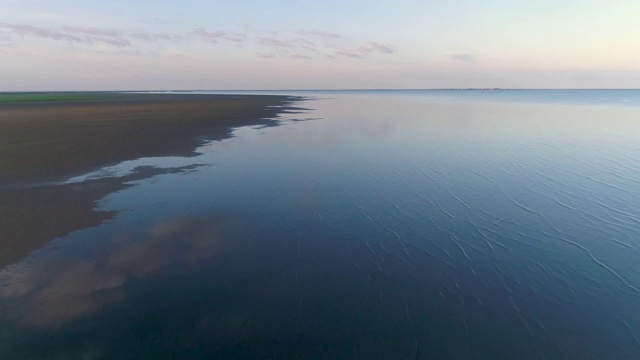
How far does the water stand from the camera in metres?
6.65

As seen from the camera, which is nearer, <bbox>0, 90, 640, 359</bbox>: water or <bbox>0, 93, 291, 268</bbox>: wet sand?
<bbox>0, 90, 640, 359</bbox>: water

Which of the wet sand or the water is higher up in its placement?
the wet sand

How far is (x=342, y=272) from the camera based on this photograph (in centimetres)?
906

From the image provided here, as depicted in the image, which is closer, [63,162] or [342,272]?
[342,272]

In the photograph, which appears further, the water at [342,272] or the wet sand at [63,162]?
the wet sand at [63,162]

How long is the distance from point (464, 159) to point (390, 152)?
5081 mm

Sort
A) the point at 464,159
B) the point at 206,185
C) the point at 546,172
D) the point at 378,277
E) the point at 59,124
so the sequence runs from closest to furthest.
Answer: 1. the point at 378,277
2. the point at 206,185
3. the point at 546,172
4. the point at 464,159
5. the point at 59,124

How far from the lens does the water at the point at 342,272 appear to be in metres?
6.65

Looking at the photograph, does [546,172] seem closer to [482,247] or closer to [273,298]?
[482,247]

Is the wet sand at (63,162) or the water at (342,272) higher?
the wet sand at (63,162)

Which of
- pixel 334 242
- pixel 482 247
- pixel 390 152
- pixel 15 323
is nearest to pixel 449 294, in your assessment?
pixel 482 247

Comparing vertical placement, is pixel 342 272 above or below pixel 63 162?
below

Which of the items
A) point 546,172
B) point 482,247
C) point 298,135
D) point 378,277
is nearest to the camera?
point 378,277

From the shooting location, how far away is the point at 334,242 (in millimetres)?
10766
